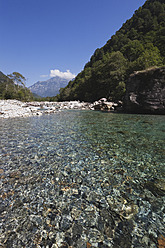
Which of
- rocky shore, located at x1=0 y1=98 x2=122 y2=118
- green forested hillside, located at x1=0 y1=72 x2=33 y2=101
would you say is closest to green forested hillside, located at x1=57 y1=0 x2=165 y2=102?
rocky shore, located at x1=0 y1=98 x2=122 y2=118

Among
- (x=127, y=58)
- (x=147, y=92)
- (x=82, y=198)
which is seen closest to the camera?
(x=82, y=198)

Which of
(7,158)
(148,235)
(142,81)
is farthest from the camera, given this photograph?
(142,81)

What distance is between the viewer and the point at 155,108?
1519cm

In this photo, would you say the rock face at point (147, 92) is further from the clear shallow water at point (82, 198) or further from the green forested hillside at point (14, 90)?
the green forested hillside at point (14, 90)

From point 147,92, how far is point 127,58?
33.2 meters

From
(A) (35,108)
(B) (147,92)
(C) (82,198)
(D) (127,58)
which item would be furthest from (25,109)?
(D) (127,58)

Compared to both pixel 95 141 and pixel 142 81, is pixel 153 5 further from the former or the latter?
pixel 95 141

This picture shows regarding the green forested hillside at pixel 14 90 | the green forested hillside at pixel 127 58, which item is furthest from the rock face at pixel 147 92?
the green forested hillside at pixel 14 90

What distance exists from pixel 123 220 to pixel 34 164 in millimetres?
2804

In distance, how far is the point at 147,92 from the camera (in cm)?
1580

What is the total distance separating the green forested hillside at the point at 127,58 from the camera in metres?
28.6

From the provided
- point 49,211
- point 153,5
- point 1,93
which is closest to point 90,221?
point 49,211

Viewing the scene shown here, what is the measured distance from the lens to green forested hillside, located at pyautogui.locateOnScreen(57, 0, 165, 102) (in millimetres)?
28594

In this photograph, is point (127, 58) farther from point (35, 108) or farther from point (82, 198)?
point (82, 198)
